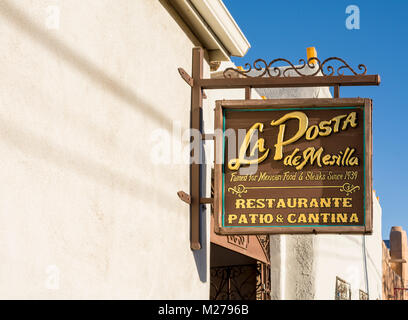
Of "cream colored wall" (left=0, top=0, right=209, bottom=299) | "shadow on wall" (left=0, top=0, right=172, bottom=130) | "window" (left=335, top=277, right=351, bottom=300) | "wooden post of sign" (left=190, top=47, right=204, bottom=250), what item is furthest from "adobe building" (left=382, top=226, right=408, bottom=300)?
"shadow on wall" (left=0, top=0, right=172, bottom=130)

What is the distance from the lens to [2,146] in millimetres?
3535

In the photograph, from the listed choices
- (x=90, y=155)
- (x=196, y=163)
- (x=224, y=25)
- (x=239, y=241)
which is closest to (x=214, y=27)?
(x=224, y=25)

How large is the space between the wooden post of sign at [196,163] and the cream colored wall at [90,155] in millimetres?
98

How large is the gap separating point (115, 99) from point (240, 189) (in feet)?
5.04

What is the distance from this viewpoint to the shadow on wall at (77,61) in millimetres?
3727

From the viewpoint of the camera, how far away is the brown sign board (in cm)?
580

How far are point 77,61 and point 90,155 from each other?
2.02 feet

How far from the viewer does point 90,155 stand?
4465mm

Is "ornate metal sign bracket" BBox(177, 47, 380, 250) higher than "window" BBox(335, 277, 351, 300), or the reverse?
"ornate metal sign bracket" BBox(177, 47, 380, 250)

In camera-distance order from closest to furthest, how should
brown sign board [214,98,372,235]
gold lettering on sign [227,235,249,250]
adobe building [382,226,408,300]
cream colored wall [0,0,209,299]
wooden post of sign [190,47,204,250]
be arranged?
cream colored wall [0,0,209,299] < brown sign board [214,98,372,235] < wooden post of sign [190,47,204,250] < gold lettering on sign [227,235,249,250] < adobe building [382,226,408,300]

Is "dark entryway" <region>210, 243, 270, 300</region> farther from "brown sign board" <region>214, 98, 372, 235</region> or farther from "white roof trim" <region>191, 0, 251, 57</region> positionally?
"brown sign board" <region>214, 98, 372, 235</region>

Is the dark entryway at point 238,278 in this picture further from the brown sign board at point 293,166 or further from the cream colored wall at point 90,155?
the brown sign board at point 293,166

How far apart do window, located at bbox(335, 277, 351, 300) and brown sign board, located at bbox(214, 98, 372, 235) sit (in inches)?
383
